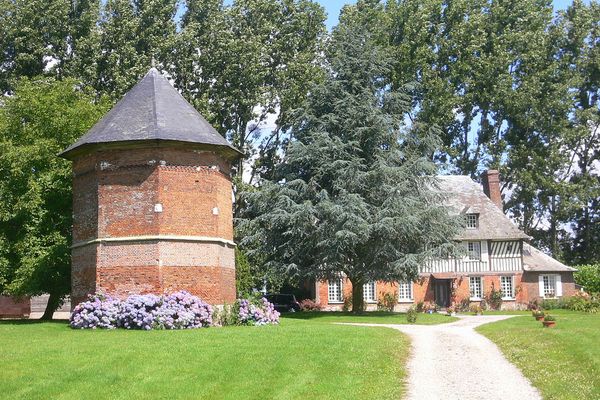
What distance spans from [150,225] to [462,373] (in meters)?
12.3

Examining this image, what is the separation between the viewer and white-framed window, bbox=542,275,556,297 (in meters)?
43.5

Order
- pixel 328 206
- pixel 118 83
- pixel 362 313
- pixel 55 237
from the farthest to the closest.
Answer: pixel 118 83
pixel 362 313
pixel 328 206
pixel 55 237

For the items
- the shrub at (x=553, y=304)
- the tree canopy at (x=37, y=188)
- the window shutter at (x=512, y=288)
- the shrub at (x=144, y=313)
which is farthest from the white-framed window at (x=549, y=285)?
the tree canopy at (x=37, y=188)

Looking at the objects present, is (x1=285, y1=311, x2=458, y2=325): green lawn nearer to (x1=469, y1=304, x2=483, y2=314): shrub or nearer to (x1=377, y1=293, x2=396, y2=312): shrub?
(x1=469, y1=304, x2=483, y2=314): shrub

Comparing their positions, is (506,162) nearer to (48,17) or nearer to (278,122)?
(278,122)

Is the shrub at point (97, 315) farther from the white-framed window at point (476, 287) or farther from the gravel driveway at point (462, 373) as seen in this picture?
the white-framed window at point (476, 287)

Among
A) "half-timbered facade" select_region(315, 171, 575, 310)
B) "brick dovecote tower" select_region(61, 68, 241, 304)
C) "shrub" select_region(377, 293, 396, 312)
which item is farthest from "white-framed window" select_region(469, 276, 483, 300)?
"brick dovecote tower" select_region(61, 68, 241, 304)

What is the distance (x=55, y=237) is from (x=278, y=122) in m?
17.2

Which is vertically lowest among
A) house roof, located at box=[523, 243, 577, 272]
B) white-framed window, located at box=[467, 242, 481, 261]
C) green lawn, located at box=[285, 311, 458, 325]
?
green lawn, located at box=[285, 311, 458, 325]

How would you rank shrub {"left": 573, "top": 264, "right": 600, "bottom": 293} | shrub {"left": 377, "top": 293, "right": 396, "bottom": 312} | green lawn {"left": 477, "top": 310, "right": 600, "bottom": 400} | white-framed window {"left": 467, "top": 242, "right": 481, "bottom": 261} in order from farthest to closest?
shrub {"left": 573, "top": 264, "right": 600, "bottom": 293}, white-framed window {"left": 467, "top": 242, "right": 481, "bottom": 261}, shrub {"left": 377, "top": 293, "right": 396, "bottom": 312}, green lawn {"left": 477, "top": 310, "right": 600, "bottom": 400}

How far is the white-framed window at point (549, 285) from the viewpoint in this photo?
143ft

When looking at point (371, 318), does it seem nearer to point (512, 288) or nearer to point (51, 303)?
point (51, 303)

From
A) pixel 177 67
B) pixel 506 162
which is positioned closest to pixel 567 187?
pixel 506 162

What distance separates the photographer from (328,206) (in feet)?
103
